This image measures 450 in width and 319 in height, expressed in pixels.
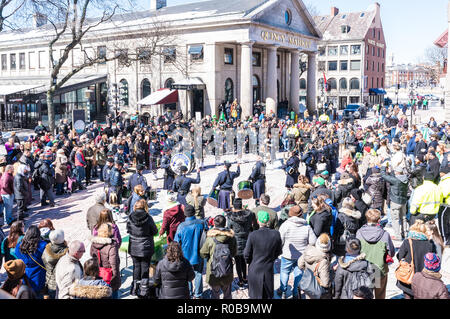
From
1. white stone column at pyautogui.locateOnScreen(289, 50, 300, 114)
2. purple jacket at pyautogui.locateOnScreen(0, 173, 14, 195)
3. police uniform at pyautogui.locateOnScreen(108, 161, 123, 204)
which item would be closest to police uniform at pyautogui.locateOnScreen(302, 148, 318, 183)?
police uniform at pyautogui.locateOnScreen(108, 161, 123, 204)

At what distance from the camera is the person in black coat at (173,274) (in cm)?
571

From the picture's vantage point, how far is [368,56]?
68.8 metres

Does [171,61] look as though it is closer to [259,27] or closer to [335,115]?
[259,27]

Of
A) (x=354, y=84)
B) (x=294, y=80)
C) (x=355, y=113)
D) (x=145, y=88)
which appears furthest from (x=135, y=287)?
(x=354, y=84)

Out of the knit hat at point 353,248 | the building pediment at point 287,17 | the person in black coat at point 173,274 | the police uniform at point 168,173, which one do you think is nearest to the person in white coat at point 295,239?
the knit hat at point 353,248

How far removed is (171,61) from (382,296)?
33539 mm

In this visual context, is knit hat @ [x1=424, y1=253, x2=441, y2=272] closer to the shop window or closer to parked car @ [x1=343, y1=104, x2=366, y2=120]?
the shop window

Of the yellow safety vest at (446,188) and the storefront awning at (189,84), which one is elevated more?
the storefront awning at (189,84)

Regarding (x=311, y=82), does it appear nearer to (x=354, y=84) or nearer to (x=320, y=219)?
(x=354, y=84)

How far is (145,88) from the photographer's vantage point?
40156 millimetres

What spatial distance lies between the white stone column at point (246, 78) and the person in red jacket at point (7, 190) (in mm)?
25353

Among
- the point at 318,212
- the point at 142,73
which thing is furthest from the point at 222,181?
the point at 142,73

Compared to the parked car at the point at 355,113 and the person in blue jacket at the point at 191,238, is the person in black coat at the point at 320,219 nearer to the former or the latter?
the person in blue jacket at the point at 191,238
